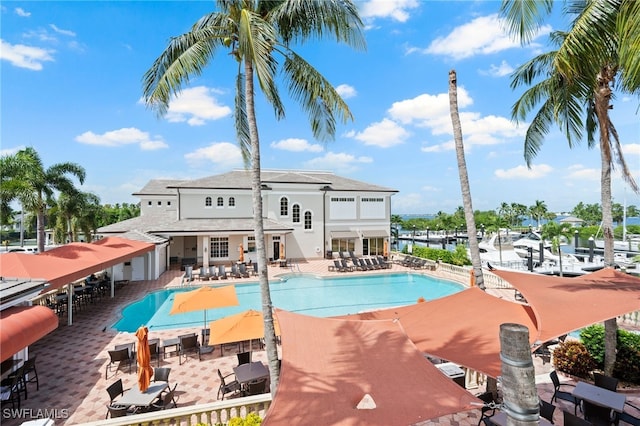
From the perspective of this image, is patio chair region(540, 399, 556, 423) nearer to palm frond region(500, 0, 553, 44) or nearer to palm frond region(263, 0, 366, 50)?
palm frond region(500, 0, 553, 44)

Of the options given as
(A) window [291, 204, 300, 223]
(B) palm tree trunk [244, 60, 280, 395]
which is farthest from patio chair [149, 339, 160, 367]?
(A) window [291, 204, 300, 223]

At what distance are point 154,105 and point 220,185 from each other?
24360mm

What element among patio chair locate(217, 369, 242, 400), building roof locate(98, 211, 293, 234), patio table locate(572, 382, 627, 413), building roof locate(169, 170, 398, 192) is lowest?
patio chair locate(217, 369, 242, 400)

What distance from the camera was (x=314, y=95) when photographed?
26.1 ft

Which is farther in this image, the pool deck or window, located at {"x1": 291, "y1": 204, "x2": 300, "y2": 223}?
window, located at {"x1": 291, "y1": 204, "x2": 300, "y2": 223}

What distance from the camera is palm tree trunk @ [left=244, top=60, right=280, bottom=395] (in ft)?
23.3

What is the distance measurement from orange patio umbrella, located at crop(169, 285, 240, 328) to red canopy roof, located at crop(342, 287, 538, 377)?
5.77 m

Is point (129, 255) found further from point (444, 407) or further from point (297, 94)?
point (444, 407)

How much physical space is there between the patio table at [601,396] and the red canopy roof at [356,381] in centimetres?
436

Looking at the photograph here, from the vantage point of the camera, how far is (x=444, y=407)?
4.30m

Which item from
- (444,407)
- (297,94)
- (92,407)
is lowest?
(92,407)

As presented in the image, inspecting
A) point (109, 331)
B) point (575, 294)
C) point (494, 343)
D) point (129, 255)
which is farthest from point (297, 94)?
point (129, 255)

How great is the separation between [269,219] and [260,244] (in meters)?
24.8

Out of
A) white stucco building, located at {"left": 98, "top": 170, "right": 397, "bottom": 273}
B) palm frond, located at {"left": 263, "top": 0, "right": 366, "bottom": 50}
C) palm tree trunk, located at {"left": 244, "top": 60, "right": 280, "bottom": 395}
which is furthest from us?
white stucco building, located at {"left": 98, "top": 170, "right": 397, "bottom": 273}
